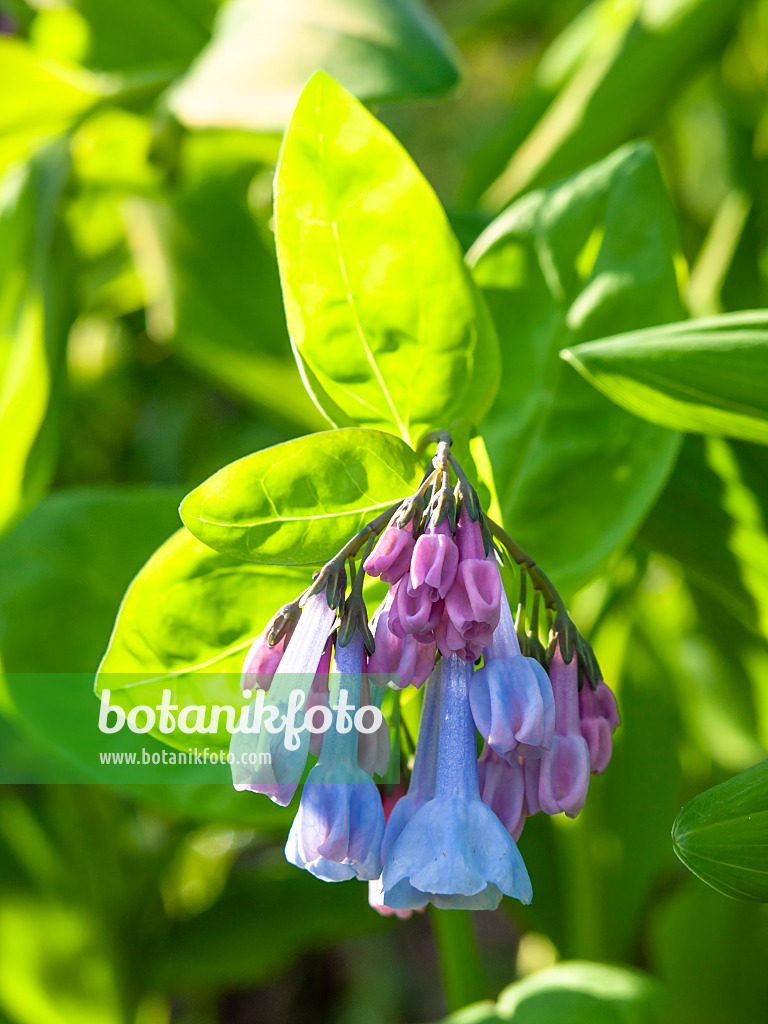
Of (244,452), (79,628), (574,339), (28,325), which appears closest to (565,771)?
(574,339)

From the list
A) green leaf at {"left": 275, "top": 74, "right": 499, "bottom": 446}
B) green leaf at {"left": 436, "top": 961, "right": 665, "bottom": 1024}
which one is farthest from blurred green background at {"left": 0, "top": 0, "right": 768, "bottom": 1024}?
green leaf at {"left": 275, "top": 74, "right": 499, "bottom": 446}

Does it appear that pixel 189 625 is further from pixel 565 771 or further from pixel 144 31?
pixel 144 31

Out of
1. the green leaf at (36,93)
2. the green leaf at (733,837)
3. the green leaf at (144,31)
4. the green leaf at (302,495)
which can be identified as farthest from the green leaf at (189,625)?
the green leaf at (144,31)

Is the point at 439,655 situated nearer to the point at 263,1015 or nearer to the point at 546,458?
the point at 546,458

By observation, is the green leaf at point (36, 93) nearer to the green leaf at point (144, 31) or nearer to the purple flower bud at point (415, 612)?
the green leaf at point (144, 31)

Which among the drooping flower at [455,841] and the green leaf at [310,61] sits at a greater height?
the green leaf at [310,61]

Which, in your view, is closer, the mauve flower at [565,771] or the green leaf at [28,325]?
the mauve flower at [565,771]

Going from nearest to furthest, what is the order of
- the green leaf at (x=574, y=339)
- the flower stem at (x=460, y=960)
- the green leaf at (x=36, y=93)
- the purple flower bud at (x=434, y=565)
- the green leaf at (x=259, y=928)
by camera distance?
the purple flower bud at (x=434, y=565)
the green leaf at (x=574, y=339)
the flower stem at (x=460, y=960)
the green leaf at (x=36, y=93)
the green leaf at (x=259, y=928)
